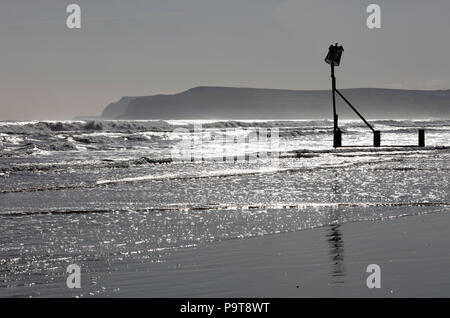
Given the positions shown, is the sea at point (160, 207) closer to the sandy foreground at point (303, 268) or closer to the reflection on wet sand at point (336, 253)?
the sandy foreground at point (303, 268)

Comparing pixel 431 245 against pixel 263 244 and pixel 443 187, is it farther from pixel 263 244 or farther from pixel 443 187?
pixel 443 187

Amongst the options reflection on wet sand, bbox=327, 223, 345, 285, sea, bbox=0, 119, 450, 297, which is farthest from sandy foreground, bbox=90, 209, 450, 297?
sea, bbox=0, 119, 450, 297

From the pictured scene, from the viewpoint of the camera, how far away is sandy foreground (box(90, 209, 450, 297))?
23.6ft

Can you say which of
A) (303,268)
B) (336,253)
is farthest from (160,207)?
(303,268)

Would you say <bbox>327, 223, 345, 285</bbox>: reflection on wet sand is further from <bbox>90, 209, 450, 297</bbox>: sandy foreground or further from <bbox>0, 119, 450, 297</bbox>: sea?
<bbox>0, 119, 450, 297</bbox>: sea

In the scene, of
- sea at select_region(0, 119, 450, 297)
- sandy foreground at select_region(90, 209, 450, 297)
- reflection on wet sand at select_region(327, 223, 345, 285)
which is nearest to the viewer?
sandy foreground at select_region(90, 209, 450, 297)

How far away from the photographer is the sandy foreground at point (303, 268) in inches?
283

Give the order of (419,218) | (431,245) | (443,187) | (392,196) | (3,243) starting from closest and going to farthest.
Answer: (431,245)
(3,243)
(419,218)
(392,196)
(443,187)

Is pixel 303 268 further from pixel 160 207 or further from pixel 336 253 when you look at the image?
pixel 160 207

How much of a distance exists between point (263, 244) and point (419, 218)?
392 cm

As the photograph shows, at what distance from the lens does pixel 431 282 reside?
7.42 m

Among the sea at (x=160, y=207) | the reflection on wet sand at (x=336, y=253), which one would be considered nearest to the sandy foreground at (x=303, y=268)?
the reflection on wet sand at (x=336, y=253)

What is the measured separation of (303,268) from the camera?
27.2ft
